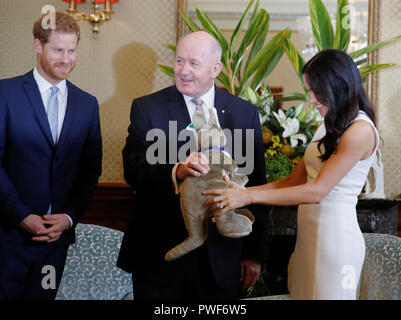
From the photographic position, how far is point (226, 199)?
1483 mm

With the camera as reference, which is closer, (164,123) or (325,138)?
(325,138)

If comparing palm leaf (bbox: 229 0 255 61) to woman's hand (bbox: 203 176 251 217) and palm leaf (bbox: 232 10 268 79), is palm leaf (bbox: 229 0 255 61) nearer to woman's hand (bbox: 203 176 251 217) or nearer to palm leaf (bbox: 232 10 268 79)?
palm leaf (bbox: 232 10 268 79)

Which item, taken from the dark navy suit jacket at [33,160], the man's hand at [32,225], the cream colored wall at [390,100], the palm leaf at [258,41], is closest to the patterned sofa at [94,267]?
the dark navy suit jacket at [33,160]

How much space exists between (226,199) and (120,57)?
9.59 ft

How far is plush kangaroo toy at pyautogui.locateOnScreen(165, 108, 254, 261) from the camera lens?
1494 mm

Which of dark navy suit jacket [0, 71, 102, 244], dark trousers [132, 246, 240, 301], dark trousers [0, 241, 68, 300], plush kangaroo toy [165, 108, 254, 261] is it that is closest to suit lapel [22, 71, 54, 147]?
dark navy suit jacket [0, 71, 102, 244]

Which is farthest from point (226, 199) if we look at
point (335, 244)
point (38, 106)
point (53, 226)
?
point (38, 106)

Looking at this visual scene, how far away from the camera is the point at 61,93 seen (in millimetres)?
2127

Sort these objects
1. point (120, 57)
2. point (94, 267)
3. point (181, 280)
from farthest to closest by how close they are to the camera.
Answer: point (120, 57) → point (94, 267) → point (181, 280)

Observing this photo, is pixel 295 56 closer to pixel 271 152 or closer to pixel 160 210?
pixel 271 152

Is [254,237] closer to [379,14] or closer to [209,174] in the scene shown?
[209,174]
